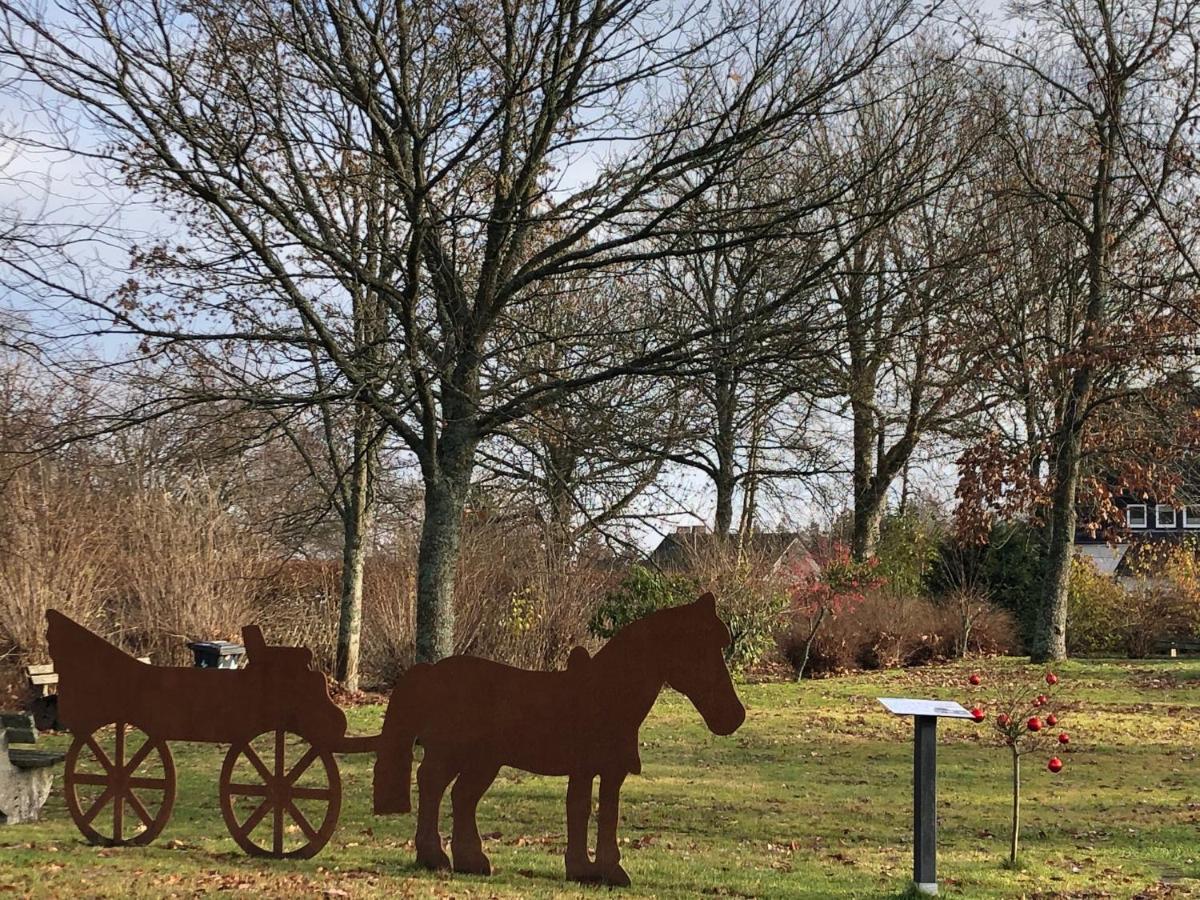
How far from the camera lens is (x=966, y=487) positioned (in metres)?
14.5

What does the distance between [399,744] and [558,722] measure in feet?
2.97

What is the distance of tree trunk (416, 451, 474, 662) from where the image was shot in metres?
9.84

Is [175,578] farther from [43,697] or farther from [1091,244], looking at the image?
[1091,244]

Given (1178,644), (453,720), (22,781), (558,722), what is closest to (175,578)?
(22,781)

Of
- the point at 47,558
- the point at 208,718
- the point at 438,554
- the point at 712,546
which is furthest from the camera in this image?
the point at 712,546

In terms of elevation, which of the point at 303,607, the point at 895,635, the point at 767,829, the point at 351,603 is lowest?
the point at 767,829

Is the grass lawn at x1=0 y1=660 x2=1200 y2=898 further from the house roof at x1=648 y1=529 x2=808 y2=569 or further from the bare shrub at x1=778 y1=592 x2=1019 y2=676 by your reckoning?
the bare shrub at x1=778 y1=592 x2=1019 y2=676

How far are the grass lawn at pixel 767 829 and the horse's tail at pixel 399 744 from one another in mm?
399

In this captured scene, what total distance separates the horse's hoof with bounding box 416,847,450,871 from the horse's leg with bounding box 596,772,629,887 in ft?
2.83

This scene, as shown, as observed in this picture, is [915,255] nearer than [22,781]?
No

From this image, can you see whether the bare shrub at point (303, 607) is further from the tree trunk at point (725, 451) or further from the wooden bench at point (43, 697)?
the tree trunk at point (725, 451)

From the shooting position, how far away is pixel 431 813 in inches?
246

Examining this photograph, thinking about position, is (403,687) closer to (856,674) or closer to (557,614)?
(557,614)

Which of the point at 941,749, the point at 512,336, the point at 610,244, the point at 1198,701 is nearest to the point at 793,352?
the point at 610,244
